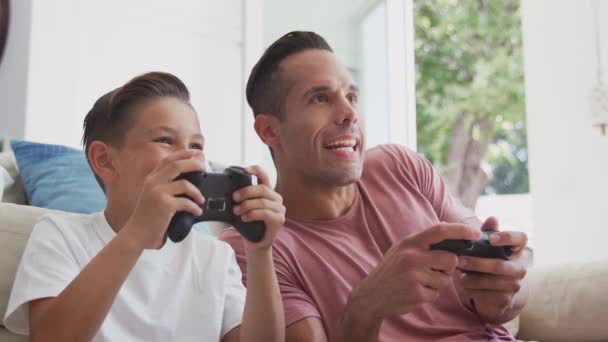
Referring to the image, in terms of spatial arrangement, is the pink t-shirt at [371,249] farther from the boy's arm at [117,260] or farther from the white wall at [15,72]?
the white wall at [15,72]

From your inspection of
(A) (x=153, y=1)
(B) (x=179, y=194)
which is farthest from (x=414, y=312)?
(A) (x=153, y=1)

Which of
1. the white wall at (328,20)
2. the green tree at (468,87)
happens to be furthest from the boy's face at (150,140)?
the green tree at (468,87)

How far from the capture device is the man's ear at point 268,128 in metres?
1.38

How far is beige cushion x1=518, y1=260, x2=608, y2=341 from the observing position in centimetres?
135

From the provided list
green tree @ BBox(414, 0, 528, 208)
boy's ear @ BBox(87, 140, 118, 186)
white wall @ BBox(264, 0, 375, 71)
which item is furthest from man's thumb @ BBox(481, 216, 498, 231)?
green tree @ BBox(414, 0, 528, 208)

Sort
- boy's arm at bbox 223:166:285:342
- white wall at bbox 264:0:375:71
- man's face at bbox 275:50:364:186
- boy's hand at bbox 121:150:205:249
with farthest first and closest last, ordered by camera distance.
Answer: white wall at bbox 264:0:375:71, man's face at bbox 275:50:364:186, boy's arm at bbox 223:166:285:342, boy's hand at bbox 121:150:205:249

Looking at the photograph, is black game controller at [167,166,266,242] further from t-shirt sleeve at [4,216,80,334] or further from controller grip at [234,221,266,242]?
t-shirt sleeve at [4,216,80,334]

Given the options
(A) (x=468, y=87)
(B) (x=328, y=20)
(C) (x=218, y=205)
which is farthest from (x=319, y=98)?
(A) (x=468, y=87)

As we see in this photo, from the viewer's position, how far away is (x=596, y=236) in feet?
7.93

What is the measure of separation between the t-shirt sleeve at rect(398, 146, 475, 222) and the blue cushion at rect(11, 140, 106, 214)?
2.07 ft

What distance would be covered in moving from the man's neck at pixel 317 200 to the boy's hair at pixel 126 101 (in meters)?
0.32

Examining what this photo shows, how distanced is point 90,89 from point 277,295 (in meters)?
1.88

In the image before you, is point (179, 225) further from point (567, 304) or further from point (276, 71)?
point (567, 304)

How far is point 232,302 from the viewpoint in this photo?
1.04 meters
